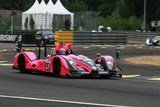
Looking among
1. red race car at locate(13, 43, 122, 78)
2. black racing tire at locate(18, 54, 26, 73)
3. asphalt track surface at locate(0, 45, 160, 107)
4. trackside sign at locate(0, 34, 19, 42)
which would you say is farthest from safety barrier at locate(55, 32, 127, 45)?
asphalt track surface at locate(0, 45, 160, 107)

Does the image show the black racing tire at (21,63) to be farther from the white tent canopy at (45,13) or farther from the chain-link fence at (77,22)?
the white tent canopy at (45,13)

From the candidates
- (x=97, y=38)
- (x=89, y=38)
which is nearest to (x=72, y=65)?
(x=89, y=38)

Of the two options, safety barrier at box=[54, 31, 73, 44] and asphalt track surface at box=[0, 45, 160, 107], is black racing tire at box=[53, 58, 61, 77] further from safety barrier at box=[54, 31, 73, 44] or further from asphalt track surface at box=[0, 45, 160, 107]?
safety barrier at box=[54, 31, 73, 44]

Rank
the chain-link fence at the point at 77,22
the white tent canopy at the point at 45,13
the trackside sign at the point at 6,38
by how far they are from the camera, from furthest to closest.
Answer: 1. the white tent canopy at the point at 45,13
2. the chain-link fence at the point at 77,22
3. the trackside sign at the point at 6,38

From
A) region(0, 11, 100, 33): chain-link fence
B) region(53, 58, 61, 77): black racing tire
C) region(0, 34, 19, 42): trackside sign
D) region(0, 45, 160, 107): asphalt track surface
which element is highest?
region(0, 11, 100, 33): chain-link fence

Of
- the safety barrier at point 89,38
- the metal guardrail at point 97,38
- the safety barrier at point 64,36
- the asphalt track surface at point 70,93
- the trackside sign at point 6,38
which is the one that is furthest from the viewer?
the trackside sign at point 6,38

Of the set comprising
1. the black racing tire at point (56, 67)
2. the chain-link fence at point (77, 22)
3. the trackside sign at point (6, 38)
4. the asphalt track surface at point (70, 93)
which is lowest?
the asphalt track surface at point (70, 93)

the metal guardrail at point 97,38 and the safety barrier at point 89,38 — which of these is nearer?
the safety barrier at point 89,38

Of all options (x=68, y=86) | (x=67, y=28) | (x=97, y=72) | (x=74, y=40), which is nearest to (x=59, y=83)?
(x=68, y=86)

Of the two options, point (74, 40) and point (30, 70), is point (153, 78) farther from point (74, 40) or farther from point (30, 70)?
point (74, 40)

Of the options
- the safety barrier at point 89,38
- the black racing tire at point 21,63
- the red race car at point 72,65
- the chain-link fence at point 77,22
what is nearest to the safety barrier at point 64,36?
the safety barrier at point 89,38

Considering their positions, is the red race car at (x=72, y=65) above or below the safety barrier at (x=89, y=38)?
below

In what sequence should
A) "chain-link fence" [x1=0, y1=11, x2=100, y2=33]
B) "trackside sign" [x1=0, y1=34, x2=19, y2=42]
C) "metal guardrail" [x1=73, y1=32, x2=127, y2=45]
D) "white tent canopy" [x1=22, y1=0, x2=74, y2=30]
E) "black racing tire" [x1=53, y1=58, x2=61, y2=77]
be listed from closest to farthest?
1. "black racing tire" [x1=53, y1=58, x2=61, y2=77]
2. "metal guardrail" [x1=73, y1=32, x2=127, y2=45]
3. "trackside sign" [x1=0, y1=34, x2=19, y2=42]
4. "chain-link fence" [x1=0, y1=11, x2=100, y2=33]
5. "white tent canopy" [x1=22, y1=0, x2=74, y2=30]

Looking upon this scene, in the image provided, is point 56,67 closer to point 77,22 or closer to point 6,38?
point 6,38
